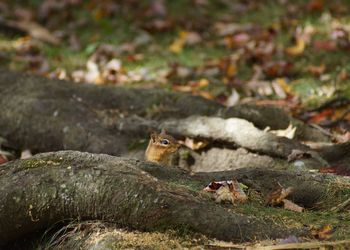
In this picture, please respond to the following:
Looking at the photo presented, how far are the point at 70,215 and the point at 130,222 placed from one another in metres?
0.33

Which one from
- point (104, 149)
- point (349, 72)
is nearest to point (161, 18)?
point (349, 72)

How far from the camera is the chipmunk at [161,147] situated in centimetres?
395

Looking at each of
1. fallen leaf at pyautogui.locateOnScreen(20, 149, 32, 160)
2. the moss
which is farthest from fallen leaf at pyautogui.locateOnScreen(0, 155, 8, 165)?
the moss

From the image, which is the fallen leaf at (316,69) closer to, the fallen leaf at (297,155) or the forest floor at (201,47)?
the forest floor at (201,47)

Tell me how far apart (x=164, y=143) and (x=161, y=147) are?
0.12ft

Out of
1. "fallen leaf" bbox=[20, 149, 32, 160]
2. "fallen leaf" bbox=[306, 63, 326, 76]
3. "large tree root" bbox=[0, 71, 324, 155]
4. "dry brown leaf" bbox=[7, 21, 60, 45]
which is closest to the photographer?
"large tree root" bbox=[0, 71, 324, 155]

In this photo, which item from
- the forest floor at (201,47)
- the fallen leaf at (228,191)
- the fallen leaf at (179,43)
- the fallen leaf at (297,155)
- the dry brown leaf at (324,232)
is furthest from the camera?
the fallen leaf at (179,43)

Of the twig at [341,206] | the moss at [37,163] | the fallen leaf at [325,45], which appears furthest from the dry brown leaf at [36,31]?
the twig at [341,206]

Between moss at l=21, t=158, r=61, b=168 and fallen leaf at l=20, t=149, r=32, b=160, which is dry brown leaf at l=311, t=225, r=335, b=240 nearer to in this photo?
moss at l=21, t=158, r=61, b=168

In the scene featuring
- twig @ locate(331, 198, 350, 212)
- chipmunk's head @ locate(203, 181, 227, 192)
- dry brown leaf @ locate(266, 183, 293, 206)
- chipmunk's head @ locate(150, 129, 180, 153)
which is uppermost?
chipmunk's head @ locate(203, 181, 227, 192)

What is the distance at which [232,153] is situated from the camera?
4.15 meters

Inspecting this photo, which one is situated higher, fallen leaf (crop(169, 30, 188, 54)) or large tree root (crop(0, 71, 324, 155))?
large tree root (crop(0, 71, 324, 155))

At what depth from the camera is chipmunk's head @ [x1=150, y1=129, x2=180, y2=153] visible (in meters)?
3.95

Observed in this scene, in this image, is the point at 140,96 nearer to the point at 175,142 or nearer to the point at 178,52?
the point at 175,142
